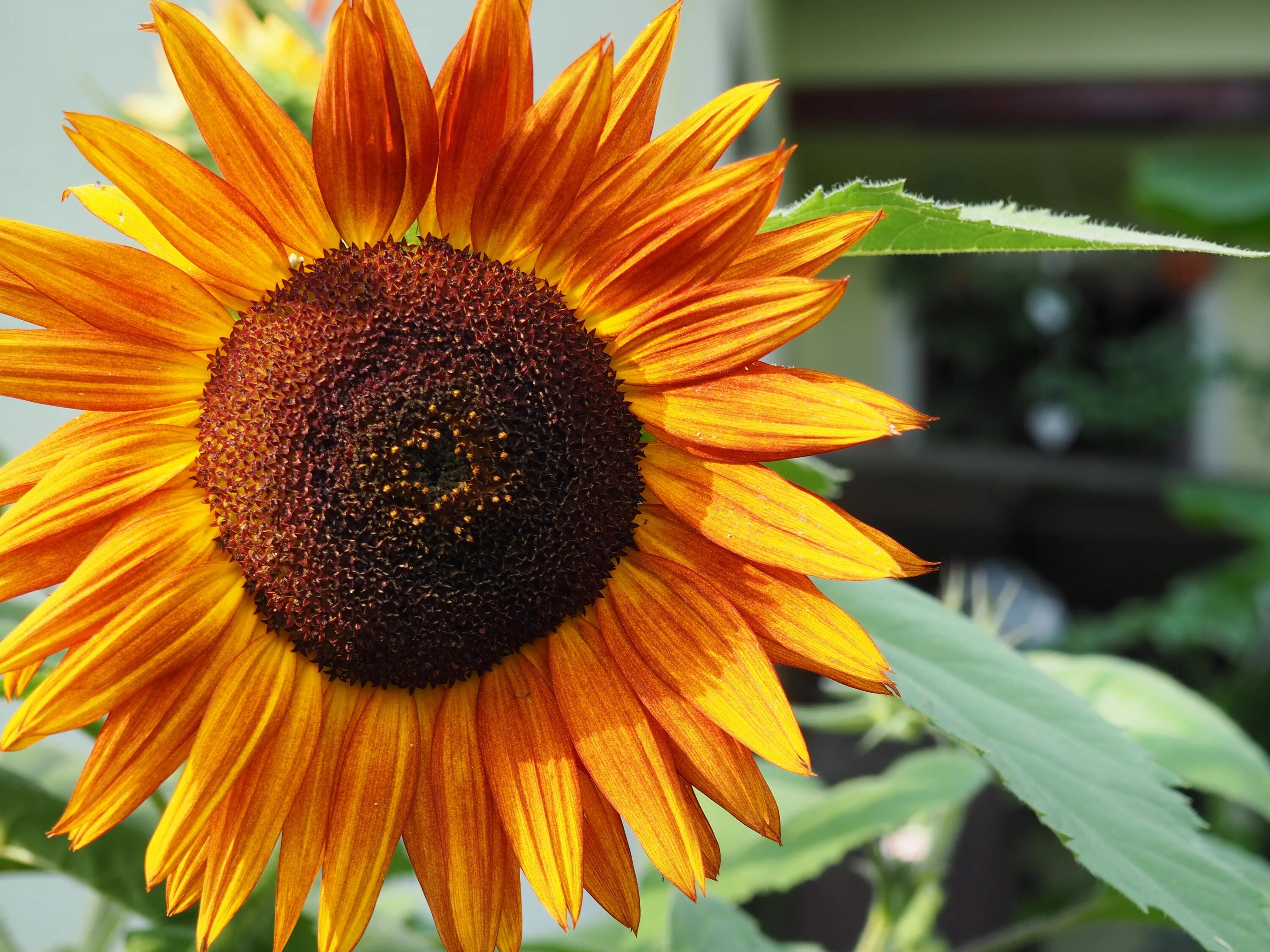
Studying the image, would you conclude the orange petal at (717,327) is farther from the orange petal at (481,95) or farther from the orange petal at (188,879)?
the orange petal at (188,879)

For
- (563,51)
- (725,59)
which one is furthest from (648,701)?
(725,59)

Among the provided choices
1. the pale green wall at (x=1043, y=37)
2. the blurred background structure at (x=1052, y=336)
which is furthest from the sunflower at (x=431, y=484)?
the pale green wall at (x=1043, y=37)

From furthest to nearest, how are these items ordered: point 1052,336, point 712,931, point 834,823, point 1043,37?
1. point 1052,336
2. point 1043,37
3. point 834,823
4. point 712,931

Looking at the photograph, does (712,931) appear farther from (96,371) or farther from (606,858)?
(96,371)

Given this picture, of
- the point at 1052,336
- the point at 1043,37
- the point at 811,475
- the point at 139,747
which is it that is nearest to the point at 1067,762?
the point at 811,475

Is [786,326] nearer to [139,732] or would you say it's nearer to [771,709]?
[771,709]

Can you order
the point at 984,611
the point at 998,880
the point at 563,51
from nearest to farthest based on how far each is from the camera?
the point at 984,611 < the point at 563,51 < the point at 998,880
